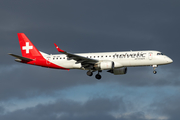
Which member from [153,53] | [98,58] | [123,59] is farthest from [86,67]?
[153,53]

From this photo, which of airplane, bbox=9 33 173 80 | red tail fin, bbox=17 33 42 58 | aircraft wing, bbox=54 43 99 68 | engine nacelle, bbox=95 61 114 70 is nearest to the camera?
aircraft wing, bbox=54 43 99 68

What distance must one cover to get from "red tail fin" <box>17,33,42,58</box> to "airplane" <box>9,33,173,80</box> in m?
0.36

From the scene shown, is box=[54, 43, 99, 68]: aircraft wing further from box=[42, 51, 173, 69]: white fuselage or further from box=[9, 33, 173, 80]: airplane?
box=[42, 51, 173, 69]: white fuselage

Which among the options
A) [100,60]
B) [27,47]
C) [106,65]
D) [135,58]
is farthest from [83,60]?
[27,47]

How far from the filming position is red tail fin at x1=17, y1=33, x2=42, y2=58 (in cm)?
6462

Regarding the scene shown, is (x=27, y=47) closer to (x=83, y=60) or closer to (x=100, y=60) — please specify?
(x=83, y=60)

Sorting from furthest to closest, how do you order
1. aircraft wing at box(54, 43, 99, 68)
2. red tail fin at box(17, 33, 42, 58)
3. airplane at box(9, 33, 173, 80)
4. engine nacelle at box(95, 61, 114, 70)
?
1. red tail fin at box(17, 33, 42, 58)
2. airplane at box(9, 33, 173, 80)
3. engine nacelle at box(95, 61, 114, 70)
4. aircraft wing at box(54, 43, 99, 68)

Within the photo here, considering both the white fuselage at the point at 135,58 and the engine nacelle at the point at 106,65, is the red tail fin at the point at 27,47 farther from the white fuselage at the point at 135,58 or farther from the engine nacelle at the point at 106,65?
the engine nacelle at the point at 106,65

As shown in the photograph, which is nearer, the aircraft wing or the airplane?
the aircraft wing

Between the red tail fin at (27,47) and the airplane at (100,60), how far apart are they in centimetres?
36

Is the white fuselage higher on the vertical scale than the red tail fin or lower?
lower

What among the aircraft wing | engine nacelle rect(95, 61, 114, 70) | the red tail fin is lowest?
engine nacelle rect(95, 61, 114, 70)

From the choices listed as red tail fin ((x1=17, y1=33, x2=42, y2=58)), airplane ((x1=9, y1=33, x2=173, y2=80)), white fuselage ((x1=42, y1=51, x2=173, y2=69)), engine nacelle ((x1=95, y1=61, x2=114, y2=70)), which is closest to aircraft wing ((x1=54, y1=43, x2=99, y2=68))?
airplane ((x1=9, y1=33, x2=173, y2=80))

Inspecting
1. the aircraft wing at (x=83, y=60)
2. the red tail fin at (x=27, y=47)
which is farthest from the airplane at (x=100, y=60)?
the red tail fin at (x=27, y=47)
